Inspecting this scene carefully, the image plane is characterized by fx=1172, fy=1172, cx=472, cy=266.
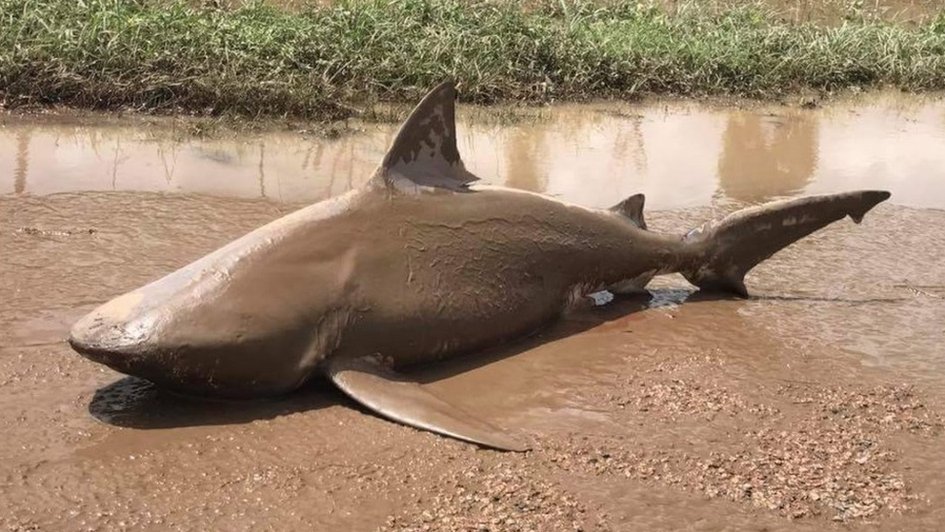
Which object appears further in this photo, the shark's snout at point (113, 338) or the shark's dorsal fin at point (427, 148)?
the shark's dorsal fin at point (427, 148)

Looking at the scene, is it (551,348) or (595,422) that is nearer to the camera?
(595,422)

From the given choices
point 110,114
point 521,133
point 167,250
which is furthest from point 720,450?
point 110,114

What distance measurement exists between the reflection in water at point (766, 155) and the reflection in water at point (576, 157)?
0.02 metres

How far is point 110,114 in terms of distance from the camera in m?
9.58

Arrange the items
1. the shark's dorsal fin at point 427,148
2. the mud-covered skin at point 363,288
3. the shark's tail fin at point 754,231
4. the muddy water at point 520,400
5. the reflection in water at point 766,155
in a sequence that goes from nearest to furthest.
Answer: the muddy water at point 520,400 < the mud-covered skin at point 363,288 < the shark's dorsal fin at point 427,148 < the shark's tail fin at point 754,231 < the reflection in water at point 766,155

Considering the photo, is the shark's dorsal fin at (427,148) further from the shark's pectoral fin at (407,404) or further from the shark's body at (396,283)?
the shark's pectoral fin at (407,404)

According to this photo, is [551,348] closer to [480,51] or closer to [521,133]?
[521,133]

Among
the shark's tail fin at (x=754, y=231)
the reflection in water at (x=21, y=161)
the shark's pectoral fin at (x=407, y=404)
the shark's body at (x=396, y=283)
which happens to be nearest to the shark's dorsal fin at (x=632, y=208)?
the shark's body at (x=396, y=283)

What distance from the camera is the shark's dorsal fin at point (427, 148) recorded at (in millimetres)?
5043

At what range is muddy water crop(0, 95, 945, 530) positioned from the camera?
4.06 metres

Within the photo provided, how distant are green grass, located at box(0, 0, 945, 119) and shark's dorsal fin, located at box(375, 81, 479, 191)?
4.84 metres

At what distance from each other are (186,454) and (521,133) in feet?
20.8

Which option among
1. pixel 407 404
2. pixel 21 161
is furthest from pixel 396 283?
A: pixel 21 161

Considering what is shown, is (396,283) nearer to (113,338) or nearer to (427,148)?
(427,148)
